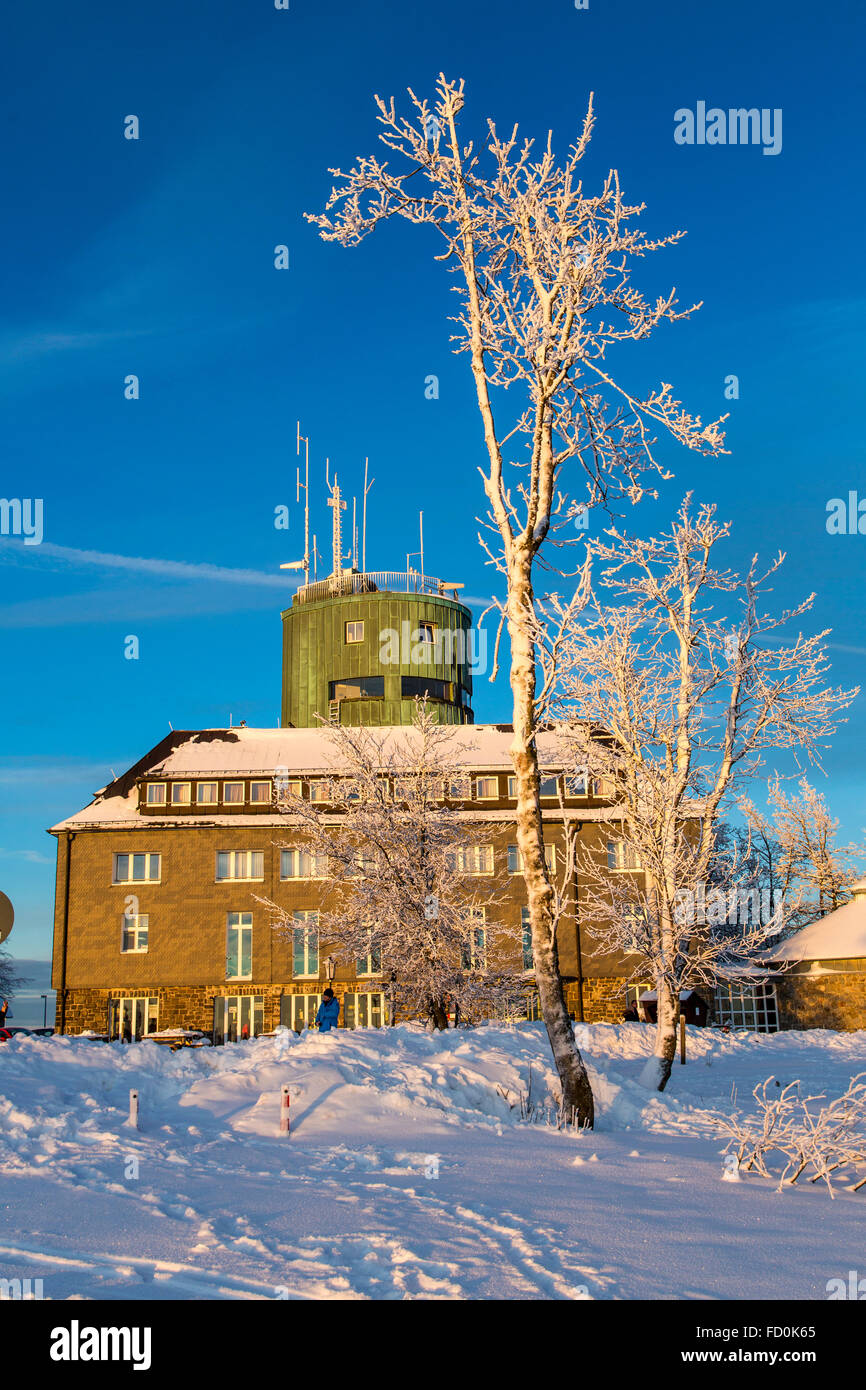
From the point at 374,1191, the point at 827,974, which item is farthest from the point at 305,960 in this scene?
the point at 374,1191

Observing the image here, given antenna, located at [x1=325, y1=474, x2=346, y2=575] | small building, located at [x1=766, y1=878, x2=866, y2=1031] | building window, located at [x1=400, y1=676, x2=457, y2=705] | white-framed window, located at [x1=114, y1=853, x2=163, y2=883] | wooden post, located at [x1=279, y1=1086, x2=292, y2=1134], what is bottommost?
small building, located at [x1=766, y1=878, x2=866, y2=1031]

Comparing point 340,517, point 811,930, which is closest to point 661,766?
point 811,930

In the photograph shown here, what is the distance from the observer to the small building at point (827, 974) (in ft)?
109

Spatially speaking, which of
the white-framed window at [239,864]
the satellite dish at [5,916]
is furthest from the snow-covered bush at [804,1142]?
the white-framed window at [239,864]

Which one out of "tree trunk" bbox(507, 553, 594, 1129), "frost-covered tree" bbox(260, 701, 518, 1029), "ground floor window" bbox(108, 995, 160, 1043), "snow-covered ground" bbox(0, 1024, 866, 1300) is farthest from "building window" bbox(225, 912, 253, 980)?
"tree trunk" bbox(507, 553, 594, 1129)

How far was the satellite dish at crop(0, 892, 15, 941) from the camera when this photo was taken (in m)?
15.8

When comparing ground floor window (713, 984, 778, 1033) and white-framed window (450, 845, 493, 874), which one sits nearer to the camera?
ground floor window (713, 984, 778, 1033)

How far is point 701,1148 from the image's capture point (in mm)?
10539

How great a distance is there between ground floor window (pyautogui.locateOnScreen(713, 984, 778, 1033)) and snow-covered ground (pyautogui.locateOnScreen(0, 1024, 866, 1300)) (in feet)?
83.1

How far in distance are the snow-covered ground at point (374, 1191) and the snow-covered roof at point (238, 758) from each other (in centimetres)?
2462

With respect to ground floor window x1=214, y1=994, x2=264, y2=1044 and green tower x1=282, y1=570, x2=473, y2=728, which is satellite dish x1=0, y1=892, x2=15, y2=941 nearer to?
ground floor window x1=214, y1=994, x2=264, y2=1044

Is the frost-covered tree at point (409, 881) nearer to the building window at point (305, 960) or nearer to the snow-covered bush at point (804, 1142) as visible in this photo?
the building window at point (305, 960)
